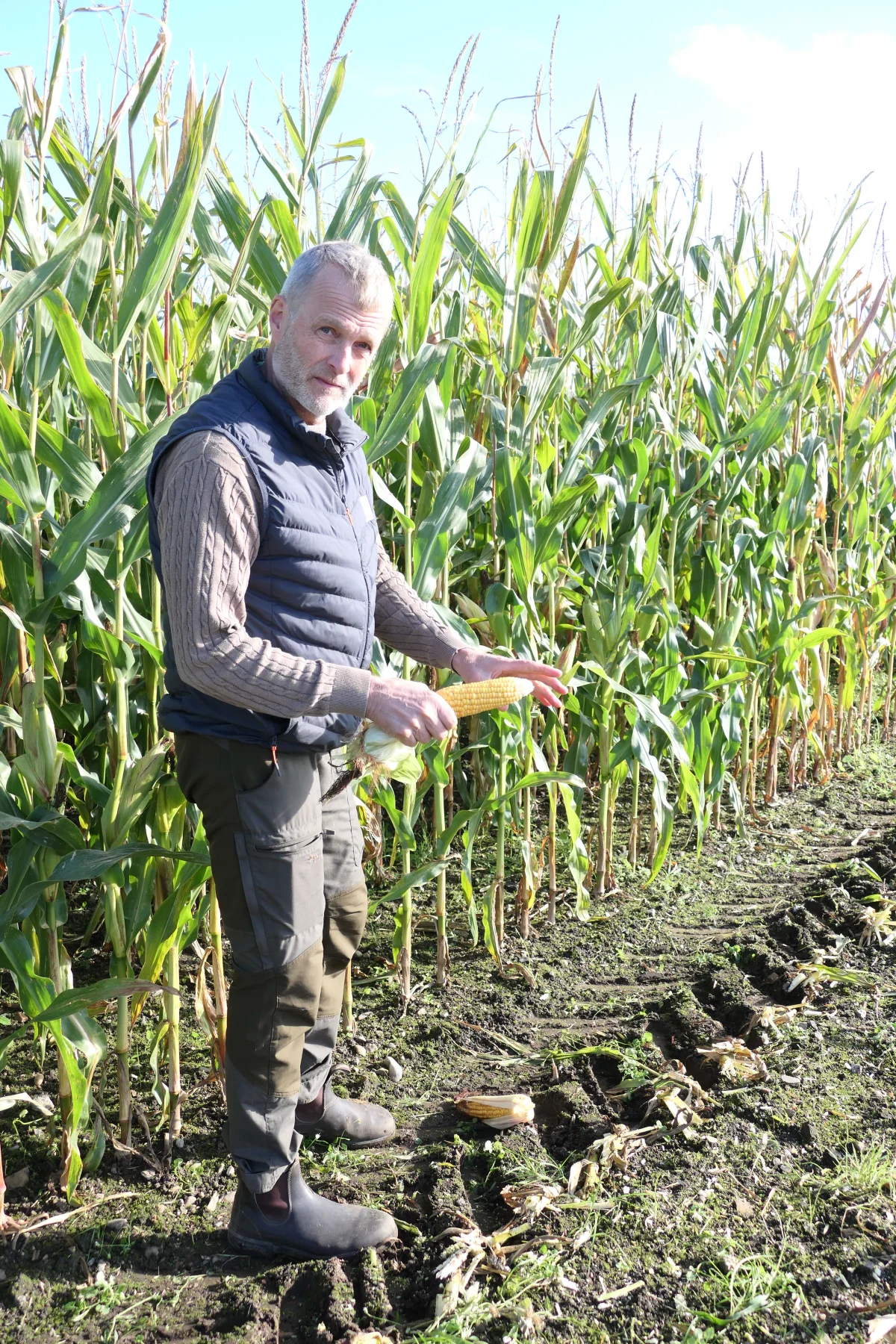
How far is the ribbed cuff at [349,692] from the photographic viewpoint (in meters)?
1.82

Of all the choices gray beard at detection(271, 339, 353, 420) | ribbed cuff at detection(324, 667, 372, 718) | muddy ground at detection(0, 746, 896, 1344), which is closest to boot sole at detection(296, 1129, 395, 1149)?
muddy ground at detection(0, 746, 896, 1344)

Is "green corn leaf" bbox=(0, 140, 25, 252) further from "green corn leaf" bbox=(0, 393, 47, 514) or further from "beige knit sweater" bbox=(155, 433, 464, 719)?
"beige knit sweater" bbox=(155, 433, 464, 719)

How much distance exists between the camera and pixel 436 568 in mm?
3059

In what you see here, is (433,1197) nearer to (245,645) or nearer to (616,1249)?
(616,1249)

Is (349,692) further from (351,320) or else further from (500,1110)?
(500,1110)

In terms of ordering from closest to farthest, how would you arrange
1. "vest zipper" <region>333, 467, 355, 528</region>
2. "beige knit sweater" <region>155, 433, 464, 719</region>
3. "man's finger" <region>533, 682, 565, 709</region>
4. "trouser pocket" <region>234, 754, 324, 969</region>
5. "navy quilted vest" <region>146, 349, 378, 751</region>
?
"beige knit sweater" <region>155, 433, 464, 719</region>
"navy quilted vest" <region>146, 349, 378, 751</region>
"trouser pocket" <region>234, 754, 324, 969</region>
"vest zipper" <region>333, 467, 355, 528</region>
"man's finger" <region>533, 682, 565, 709</region>

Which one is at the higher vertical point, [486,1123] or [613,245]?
[613,245]

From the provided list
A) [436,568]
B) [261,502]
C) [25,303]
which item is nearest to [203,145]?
[25,303]

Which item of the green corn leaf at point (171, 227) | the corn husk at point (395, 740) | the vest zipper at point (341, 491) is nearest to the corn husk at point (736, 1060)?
the corn husk at point (395, 740)

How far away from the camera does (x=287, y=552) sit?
76.5 inches


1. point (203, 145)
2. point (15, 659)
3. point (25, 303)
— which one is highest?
point (203, 145)

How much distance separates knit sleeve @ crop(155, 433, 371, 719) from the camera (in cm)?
177

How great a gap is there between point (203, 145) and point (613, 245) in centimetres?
240

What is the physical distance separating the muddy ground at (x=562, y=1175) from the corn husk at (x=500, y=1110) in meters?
0.03
